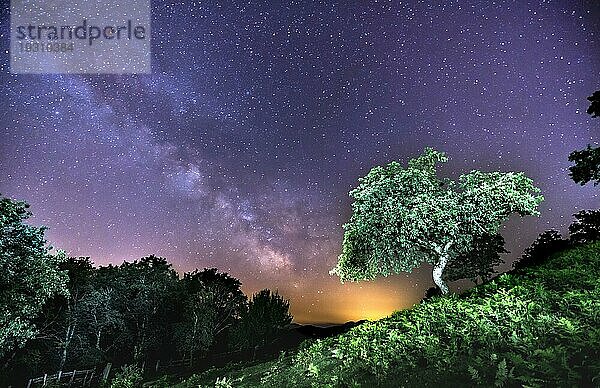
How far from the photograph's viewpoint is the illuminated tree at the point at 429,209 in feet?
63.0

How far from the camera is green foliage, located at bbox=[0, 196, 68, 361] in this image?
80.0ft

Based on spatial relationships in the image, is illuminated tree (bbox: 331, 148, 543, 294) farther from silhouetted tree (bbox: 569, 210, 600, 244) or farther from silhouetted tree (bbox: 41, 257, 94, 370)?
silhouetted tree (bbox: 41, 257, 94, 370)

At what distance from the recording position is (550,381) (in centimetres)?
611

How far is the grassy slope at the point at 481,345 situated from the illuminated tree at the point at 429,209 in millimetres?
6049

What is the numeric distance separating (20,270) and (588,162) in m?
30.8

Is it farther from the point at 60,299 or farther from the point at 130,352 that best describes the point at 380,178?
the point at 130,352

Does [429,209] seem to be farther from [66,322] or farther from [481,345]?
[66,322]

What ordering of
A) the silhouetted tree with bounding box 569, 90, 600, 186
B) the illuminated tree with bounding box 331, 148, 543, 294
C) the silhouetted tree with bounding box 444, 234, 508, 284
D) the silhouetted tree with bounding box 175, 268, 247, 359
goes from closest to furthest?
1. the silhouetted tree with bounding box 569, 90, 600, 186
2. the illuminated tree with bounding box 331, 148, 543, 294
3. the silhouetted tree with bounding box 444, 234, 508, 284
4. the silhouetted tree with bounding box 175, 268, 247, 359

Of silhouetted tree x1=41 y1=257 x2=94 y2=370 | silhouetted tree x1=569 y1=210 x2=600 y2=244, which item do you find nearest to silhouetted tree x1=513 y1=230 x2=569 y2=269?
silhouetted tree x1=569 y1=210 x2=600 y2=244

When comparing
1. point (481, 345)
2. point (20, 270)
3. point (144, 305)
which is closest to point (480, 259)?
point (481, 345)

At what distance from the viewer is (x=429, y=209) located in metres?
19.0

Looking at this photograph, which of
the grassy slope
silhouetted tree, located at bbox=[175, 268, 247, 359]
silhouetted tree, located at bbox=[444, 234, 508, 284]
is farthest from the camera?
silhouetted tree, located at bbox=[175, 268, 247, 359]

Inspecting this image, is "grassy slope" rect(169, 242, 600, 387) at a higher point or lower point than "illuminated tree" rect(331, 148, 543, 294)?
lower

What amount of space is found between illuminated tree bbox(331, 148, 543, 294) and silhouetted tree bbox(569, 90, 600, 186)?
349cm
